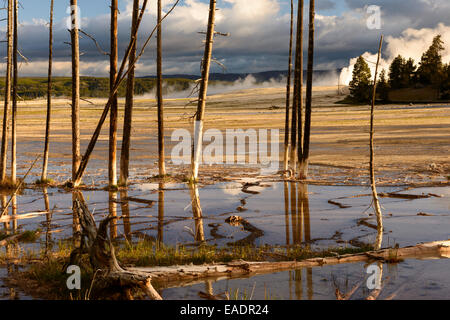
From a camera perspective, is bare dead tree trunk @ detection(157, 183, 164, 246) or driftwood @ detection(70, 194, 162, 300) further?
bare dead tree trunk @ detection(157, 183, 164, 246)

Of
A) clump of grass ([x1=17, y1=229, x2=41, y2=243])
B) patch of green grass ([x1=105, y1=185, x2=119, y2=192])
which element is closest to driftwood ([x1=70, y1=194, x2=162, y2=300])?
clump of grass ([x1=17, y1=229, x2=41, y2=243])

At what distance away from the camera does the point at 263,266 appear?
26.8ft

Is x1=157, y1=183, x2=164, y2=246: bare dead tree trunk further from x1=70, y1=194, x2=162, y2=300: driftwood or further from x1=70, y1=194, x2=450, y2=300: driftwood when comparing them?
x1=70, y1=194, x2=162, y2=300: driftwood

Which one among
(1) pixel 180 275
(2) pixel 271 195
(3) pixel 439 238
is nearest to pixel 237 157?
(2) pixel 271 195

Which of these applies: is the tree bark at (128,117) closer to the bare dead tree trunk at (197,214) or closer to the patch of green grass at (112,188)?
the patch of green grass at (112,188)

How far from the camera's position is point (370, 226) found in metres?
11.7

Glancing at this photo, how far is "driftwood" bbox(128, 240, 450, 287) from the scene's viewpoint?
766cm

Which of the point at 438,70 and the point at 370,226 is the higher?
the point at 438,70

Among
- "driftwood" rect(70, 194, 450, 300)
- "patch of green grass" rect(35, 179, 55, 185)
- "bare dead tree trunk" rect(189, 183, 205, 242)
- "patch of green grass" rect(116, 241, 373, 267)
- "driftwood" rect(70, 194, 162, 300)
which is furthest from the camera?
"patch of green grass" rect(35, 179, 55, 185)

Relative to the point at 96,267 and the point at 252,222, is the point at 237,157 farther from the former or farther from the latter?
the point at 96,267

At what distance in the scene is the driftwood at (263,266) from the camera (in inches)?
302

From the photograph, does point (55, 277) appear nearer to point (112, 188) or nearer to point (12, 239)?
point (12, 239)

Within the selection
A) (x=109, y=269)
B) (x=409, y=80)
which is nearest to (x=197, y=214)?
(x=109, y=269)

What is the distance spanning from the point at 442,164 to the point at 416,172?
3.21 meters
